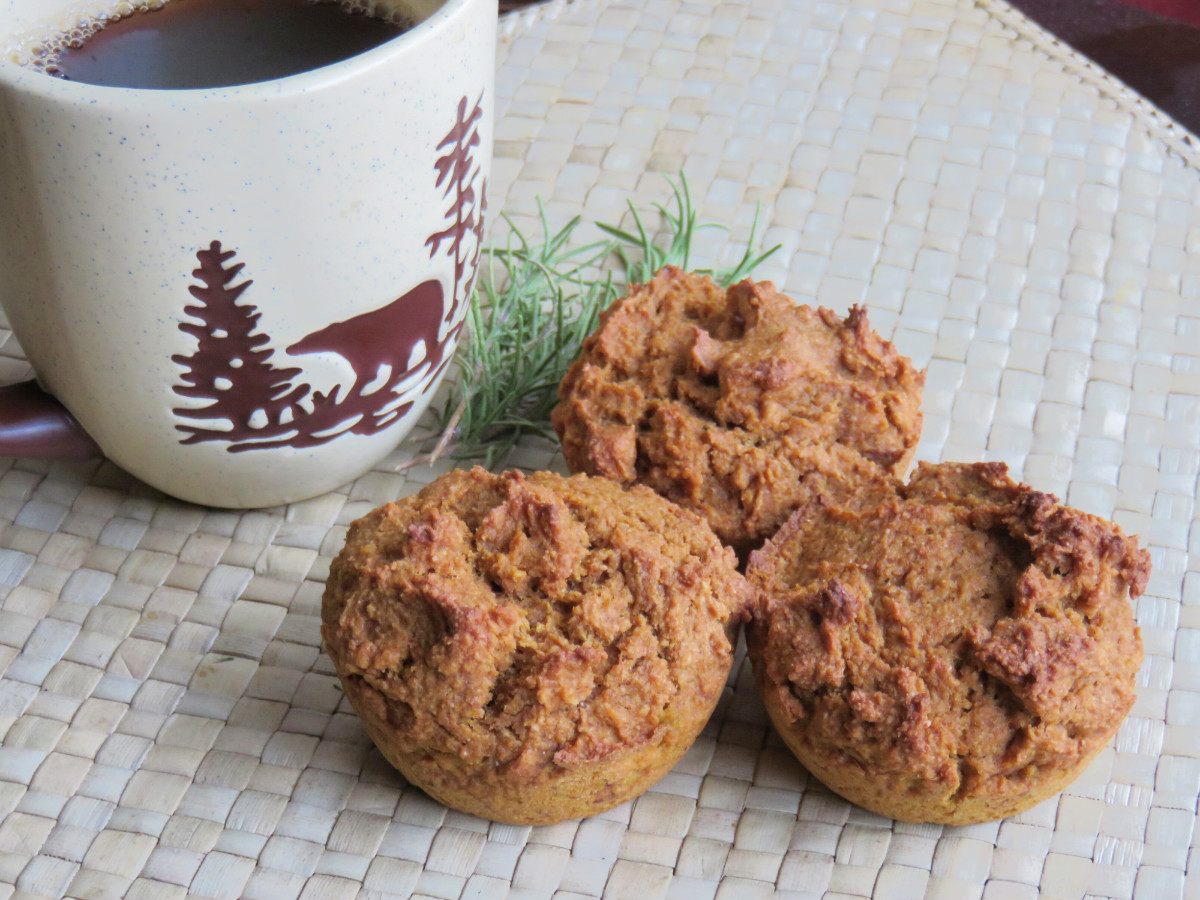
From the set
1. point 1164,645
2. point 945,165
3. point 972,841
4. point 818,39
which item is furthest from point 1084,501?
point 818,39

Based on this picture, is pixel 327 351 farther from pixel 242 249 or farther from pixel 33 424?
pixel 33 424

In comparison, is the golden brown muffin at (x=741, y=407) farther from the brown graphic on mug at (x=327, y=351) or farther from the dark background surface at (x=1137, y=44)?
the dark background surface at (x=1137, y=44)

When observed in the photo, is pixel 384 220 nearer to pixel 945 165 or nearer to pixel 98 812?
pixel 98 812

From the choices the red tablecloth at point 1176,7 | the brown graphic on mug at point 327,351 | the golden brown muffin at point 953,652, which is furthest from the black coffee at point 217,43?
the red tablecloth at point 1176,7

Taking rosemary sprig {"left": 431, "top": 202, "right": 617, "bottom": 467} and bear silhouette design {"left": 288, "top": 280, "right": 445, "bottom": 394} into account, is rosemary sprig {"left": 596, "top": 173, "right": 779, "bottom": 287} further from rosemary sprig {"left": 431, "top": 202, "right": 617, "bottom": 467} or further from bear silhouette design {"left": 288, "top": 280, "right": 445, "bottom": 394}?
bear silhouette design {"left": 288, "top": 280, "right": 445, "bottom": 394}

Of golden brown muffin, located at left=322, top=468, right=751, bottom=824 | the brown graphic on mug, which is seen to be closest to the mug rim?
the brown graphic on mug

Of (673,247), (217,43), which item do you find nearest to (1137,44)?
(673,247)

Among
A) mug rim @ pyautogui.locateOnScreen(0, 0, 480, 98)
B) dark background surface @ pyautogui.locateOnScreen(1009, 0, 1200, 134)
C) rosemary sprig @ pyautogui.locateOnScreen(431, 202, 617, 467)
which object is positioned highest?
mug rim @ pyautogui.locateOnScreen(0, 0, 480, 98)

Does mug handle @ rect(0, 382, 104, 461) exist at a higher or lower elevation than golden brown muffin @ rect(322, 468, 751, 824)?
lower
